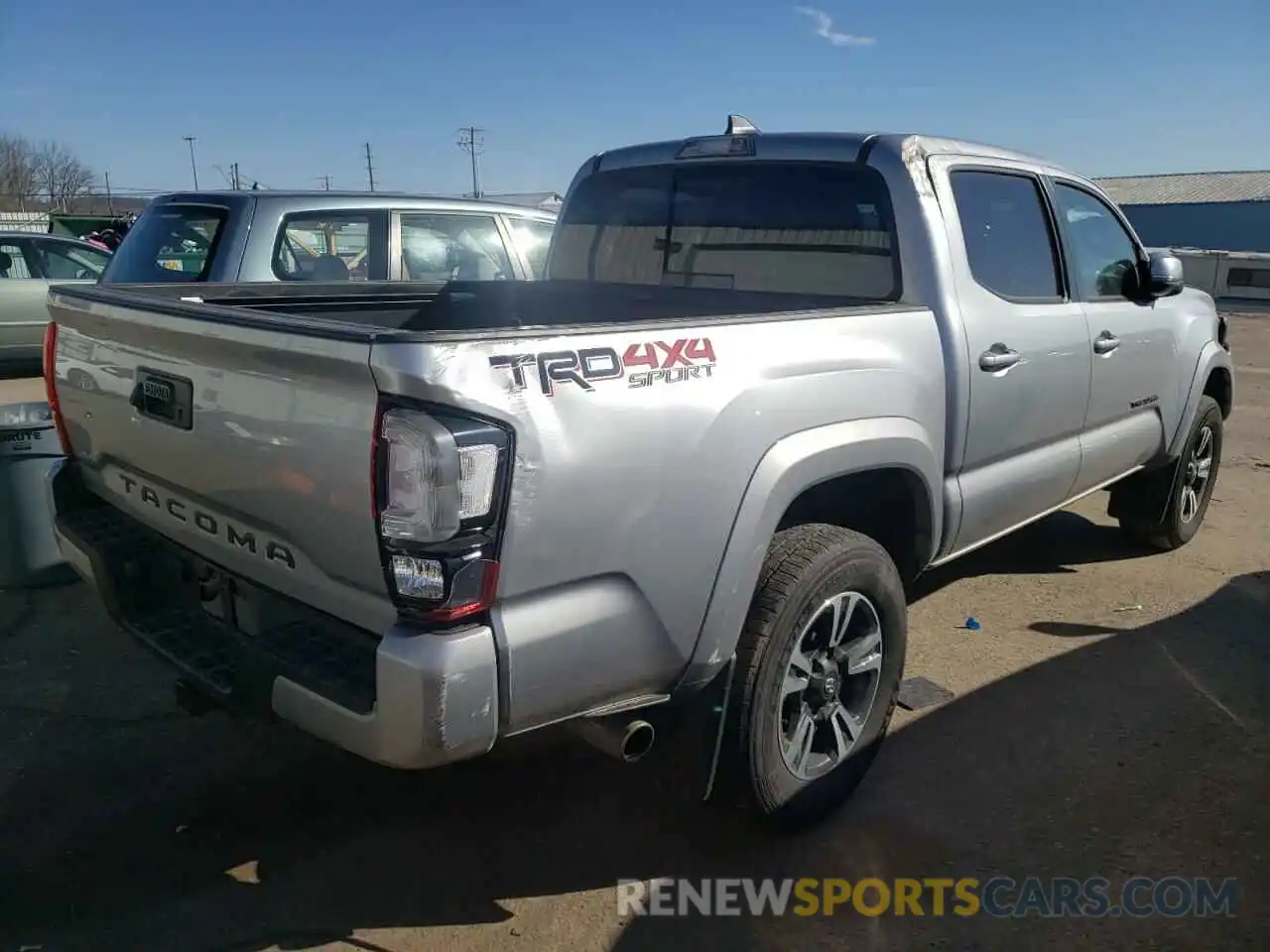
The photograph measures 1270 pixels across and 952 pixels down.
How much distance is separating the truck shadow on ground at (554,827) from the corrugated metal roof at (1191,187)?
170 ft

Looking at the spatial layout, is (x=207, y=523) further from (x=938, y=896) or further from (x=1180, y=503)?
(x=1180, y=503)

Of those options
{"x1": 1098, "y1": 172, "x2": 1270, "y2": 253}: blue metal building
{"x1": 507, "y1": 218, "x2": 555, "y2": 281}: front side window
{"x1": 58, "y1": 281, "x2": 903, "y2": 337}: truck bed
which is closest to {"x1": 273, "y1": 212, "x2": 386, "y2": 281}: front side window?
{"x1": 507, "y1": 218, "x2": 555, "y2": 281}: front side window

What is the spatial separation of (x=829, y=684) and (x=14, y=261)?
11203mm

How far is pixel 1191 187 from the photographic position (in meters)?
53.6

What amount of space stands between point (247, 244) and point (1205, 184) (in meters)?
60.0

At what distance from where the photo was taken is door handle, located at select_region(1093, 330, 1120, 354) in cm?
417

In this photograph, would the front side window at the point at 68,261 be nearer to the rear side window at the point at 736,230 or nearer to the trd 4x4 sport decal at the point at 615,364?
the rear side window at the point at 736,230

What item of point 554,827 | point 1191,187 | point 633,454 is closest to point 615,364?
point 633,454

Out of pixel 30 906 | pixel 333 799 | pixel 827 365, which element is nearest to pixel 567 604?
pixel 827 365

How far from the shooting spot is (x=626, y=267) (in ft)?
13.8

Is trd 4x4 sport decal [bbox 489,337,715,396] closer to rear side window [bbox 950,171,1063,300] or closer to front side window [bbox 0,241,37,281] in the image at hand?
rear side window [bbox 950,171,1063,300]

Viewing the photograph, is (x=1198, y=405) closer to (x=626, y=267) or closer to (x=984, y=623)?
(x=984, y=623)

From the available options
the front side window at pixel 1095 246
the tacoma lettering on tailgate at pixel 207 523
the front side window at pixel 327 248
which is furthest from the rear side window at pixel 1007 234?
the front side window at pixel 327 248

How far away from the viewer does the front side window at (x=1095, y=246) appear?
168 inches
